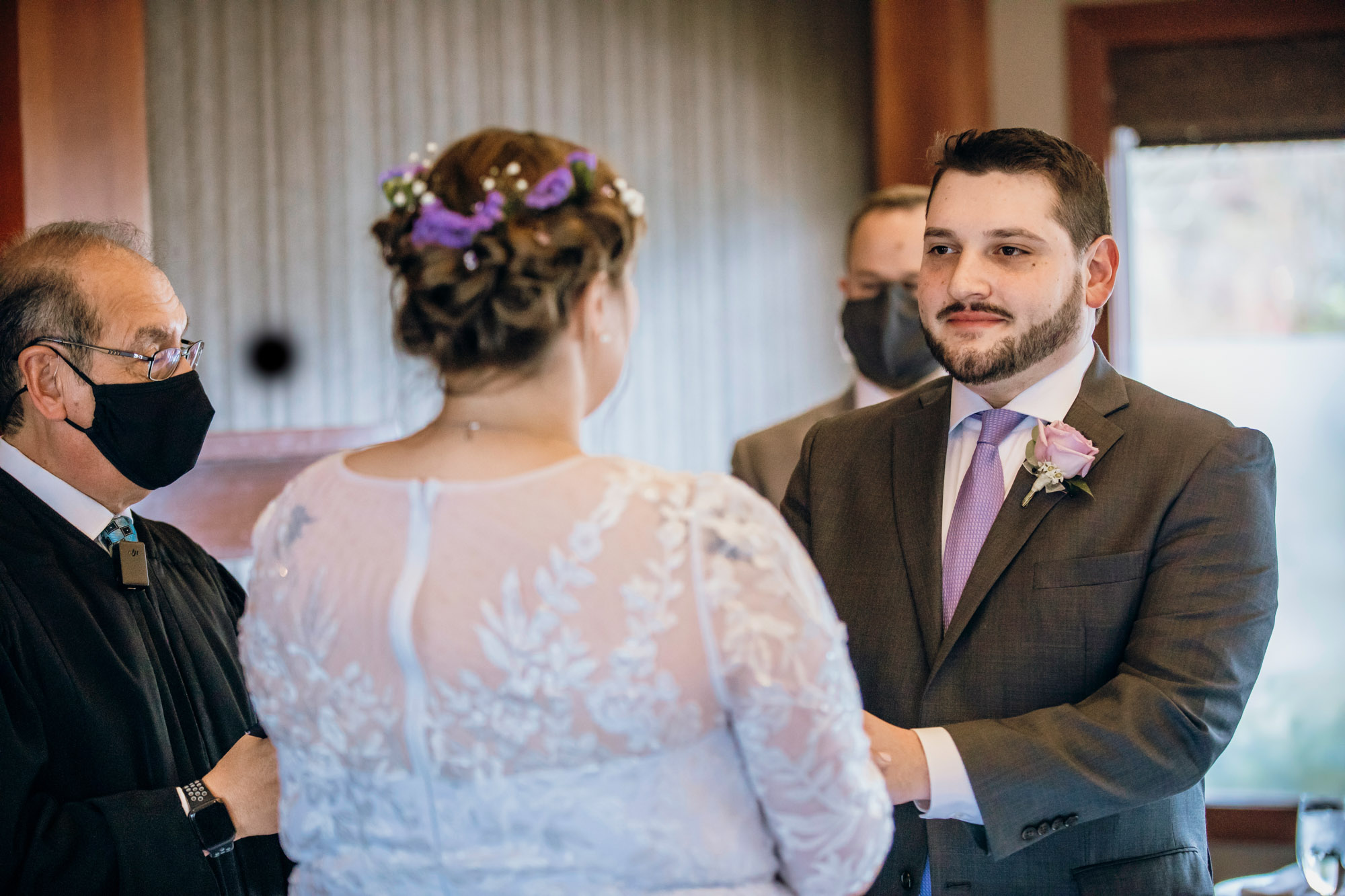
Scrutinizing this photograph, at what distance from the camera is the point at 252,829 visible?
1.73 m

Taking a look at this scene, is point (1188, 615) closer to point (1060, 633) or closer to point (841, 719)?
point (1060, 633)

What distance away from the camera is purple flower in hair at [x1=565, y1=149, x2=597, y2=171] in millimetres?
1214

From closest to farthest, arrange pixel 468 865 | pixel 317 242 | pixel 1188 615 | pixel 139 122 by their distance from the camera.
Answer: pixel 468 865 < pixel 1188 615 < pixel 139 122 < pixel 317 242

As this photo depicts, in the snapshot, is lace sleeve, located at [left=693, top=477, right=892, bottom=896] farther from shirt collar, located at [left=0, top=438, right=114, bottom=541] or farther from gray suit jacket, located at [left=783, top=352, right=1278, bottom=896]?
shirt collar, located at [left=0, top=438, right=114, bottom=541]

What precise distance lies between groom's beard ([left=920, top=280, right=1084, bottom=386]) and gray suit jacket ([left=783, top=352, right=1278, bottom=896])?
94 millimetres

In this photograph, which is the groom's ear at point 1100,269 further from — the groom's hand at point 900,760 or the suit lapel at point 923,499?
the groom's hand at point 900,760

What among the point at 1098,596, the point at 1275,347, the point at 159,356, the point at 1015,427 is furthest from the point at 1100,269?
the point at 1275,347

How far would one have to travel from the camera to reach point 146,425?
1.91 meters


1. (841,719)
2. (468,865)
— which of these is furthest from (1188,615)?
(468,865)

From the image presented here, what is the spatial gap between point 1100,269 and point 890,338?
927 millimetres

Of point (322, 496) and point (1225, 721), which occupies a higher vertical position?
point (322, 496)

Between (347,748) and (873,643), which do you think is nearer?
(347,748)

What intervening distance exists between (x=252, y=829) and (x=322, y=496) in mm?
733

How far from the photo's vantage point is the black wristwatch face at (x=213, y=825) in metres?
1.71
